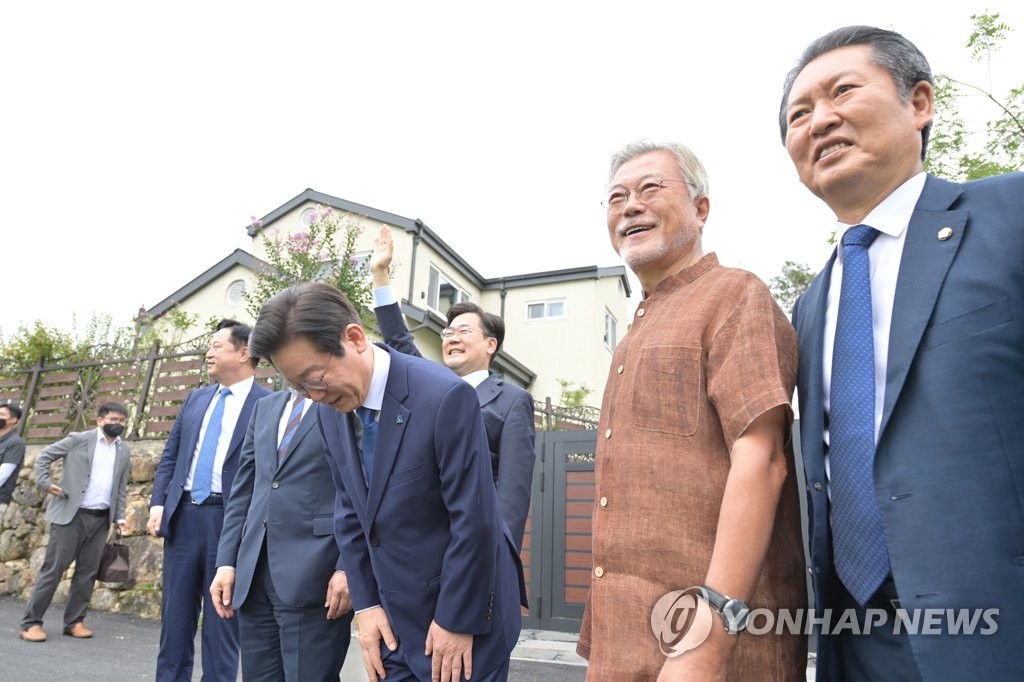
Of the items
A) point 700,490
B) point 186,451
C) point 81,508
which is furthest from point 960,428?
point 81,508

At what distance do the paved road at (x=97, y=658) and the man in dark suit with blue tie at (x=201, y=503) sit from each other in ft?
5.74

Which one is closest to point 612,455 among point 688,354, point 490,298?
point 688,354

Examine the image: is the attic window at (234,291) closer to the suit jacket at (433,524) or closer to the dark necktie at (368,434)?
the dark necktie at (368,434)

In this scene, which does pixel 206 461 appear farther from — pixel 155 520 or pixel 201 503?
pixel 155 520

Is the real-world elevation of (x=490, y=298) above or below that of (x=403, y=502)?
above

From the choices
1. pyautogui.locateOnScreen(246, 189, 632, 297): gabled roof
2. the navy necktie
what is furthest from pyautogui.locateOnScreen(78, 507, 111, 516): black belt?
pyautogui.locateOnScreen(246, 189, 632, 297): gabled roof

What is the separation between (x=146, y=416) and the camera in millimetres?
10305

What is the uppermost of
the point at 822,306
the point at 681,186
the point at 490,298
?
the point at 490,298

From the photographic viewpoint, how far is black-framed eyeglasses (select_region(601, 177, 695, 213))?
1741mm

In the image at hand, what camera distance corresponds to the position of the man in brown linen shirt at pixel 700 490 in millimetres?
1260

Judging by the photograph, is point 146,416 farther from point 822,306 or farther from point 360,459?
point 822,306

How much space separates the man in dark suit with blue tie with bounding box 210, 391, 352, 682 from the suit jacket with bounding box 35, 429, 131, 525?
5180 mm

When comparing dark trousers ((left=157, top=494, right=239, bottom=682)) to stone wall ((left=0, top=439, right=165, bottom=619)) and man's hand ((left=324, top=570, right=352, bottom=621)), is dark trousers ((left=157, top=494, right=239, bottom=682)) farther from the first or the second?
stone wall ((left=0, top=439, right=165, bottom=619))

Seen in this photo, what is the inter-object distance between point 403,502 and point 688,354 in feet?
3.90
